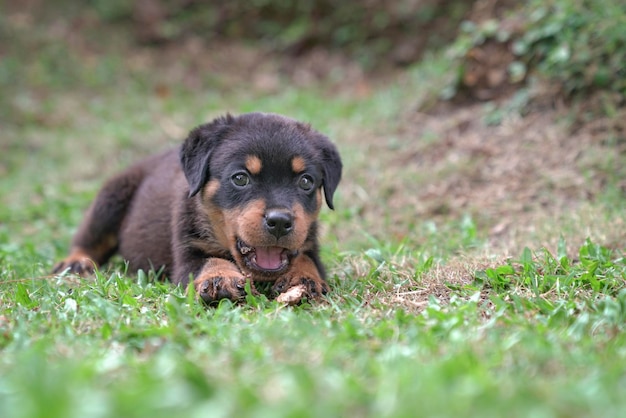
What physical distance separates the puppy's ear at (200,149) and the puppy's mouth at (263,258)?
50 cm

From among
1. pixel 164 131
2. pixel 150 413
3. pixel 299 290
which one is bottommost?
pixel 164 131

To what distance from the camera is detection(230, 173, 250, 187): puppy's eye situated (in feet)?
14.9

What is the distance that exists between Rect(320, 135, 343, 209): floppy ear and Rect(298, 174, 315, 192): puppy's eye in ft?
0.60

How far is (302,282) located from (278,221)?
1.41ft

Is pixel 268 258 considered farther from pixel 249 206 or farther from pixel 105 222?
pixel 105 222

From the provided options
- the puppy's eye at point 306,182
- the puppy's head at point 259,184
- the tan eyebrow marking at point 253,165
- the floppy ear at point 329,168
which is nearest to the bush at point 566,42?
the floppy ear at point 329,168

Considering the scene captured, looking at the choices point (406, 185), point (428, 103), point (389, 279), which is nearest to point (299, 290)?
point (389, 279)

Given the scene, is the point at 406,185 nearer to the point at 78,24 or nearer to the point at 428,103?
the point at 428,103

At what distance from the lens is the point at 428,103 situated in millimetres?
8977

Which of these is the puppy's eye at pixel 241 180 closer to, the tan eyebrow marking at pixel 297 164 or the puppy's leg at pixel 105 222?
the tan eyebrow marking at pixel 297 164

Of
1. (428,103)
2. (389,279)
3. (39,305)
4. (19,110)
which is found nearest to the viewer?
(39,305)

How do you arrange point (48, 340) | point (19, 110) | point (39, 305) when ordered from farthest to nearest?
point (19, 110)
point (39, 305)
point (48, 340)

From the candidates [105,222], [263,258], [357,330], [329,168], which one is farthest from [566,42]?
[357,330]

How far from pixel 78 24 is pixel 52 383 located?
41.8ft
